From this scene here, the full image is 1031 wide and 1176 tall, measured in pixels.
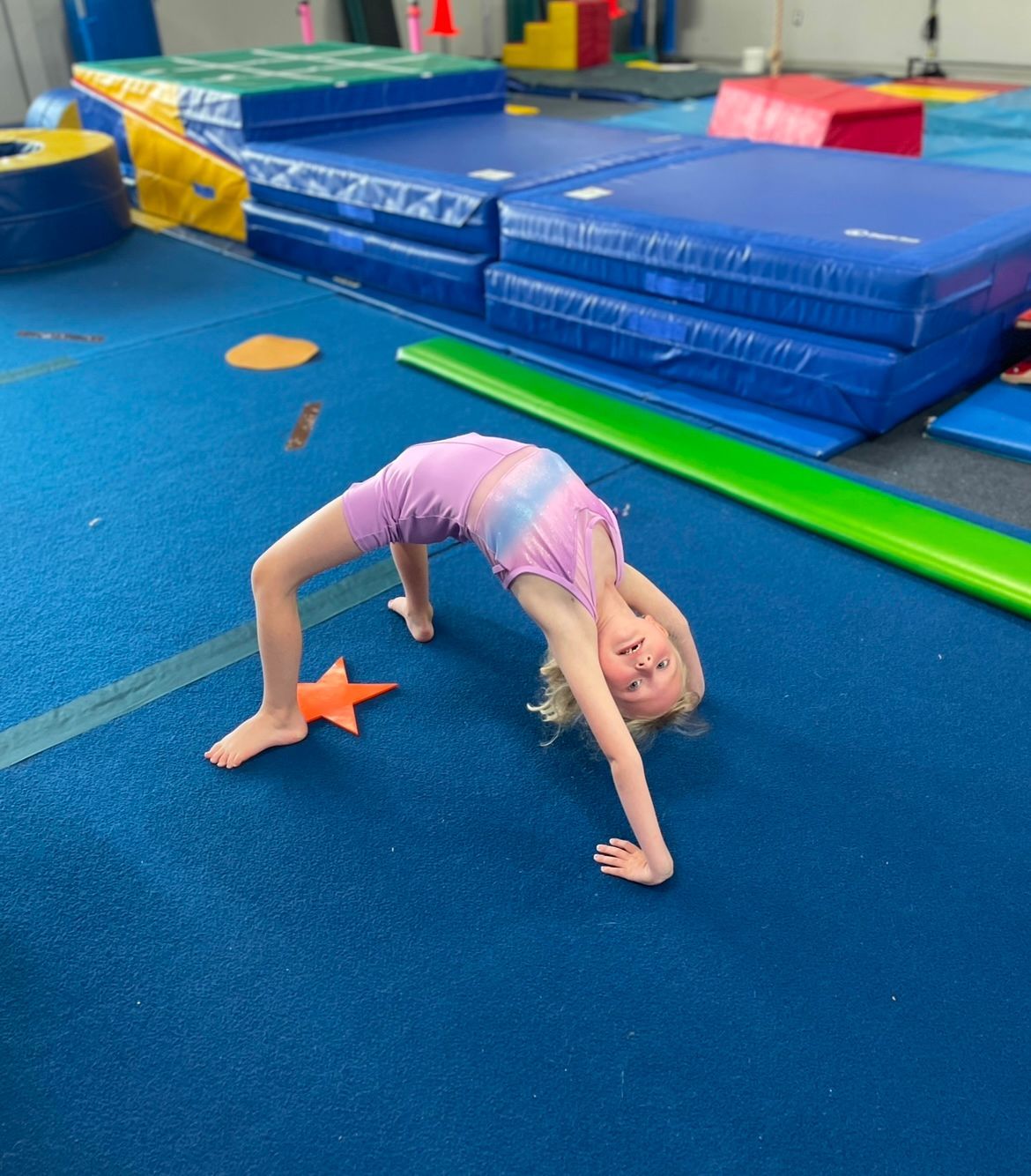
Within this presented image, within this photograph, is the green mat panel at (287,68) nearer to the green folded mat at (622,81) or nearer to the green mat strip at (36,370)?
the green mat strip at (36,370)

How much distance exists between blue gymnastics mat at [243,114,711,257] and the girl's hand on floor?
2.97 m

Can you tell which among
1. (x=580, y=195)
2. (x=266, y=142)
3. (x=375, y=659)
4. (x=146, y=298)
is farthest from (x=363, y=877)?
(x=266, y=142)

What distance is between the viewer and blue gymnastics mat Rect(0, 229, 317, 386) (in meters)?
4.09

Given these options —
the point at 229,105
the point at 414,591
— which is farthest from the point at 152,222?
the point at 414,591

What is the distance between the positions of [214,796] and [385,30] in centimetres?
1009

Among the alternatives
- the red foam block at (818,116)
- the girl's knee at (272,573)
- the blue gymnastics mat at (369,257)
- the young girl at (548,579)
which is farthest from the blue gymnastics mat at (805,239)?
the girl's knee at (272,573)

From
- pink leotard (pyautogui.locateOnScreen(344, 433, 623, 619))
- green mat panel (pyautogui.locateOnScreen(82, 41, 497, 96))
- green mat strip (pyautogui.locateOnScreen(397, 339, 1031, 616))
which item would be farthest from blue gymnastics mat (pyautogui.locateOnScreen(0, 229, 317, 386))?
pink leotard (pyautogui.locateOnScreen(344, 433, 623, 619))

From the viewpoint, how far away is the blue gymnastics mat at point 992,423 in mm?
2984

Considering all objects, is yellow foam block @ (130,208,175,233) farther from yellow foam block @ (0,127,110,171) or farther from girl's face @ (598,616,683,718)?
girl's face @ (598,616,683,718)

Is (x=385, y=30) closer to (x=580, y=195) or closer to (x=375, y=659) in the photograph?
(x=580, y=195)

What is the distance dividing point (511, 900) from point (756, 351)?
7.28 feet

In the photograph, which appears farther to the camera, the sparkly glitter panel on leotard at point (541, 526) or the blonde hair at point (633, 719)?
the blonde hair at point (633, 719)

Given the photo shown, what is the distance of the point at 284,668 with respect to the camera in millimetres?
1938

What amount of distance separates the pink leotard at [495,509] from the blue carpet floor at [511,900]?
486 mm
